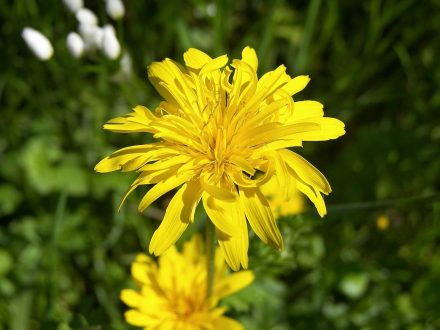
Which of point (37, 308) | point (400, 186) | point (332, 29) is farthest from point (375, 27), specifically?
point (37, 308)

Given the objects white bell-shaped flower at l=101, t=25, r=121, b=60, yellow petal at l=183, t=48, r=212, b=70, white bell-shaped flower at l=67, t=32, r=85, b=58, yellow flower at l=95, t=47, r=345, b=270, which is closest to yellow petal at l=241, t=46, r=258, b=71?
yellow flower at l=95, t=47, r=345, b=270

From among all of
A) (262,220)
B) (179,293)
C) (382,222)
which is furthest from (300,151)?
(262,220)

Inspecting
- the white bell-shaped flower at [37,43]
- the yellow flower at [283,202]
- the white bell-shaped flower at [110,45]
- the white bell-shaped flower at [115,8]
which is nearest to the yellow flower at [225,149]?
the yellow flower at [283,202]

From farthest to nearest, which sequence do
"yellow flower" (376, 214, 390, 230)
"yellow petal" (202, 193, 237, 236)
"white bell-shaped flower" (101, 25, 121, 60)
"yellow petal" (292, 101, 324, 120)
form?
"yellow flower" (376, 214, 390, 230), "white bell-shaped flower" (101, 25, 121, 60), "yellow petal" (292, 101, 324, 120), "yellow petal" (202, 193, 237, 236)

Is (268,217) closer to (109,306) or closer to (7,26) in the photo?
(109,306)

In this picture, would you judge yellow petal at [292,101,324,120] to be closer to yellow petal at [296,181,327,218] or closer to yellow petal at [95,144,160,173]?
yellow petal at [296,181,327,218]

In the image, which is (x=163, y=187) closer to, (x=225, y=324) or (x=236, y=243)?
(x=236, y=243)
